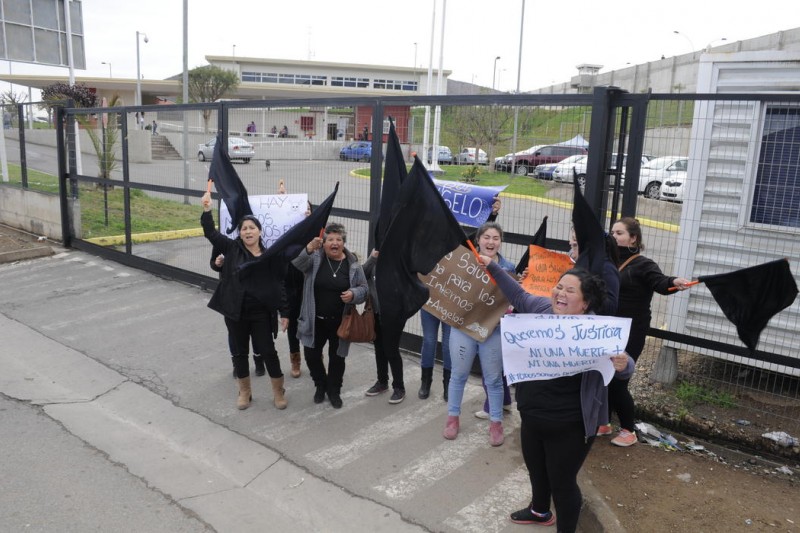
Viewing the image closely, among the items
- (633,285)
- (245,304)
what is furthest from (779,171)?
(245,304)

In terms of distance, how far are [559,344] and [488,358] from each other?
60.5 inches

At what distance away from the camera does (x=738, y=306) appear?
4.39 metres

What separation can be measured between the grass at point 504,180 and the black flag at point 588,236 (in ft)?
5.06

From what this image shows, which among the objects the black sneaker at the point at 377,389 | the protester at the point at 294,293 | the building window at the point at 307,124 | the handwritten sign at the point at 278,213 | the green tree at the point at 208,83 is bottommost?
the black sneaker at the point at 377,389

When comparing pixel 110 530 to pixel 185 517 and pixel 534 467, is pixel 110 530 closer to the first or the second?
pixel 185 517

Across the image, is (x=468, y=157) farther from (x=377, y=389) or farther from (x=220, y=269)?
(x=220, y=269)

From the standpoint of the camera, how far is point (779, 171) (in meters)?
4.90

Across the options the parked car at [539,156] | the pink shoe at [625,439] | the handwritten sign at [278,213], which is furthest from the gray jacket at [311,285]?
the pink shoe at [625,439]

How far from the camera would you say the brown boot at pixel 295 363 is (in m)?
6.41

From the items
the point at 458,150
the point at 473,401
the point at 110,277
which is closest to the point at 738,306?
the point at 473,401

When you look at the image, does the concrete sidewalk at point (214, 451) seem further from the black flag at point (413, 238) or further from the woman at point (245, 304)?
the black flag at point (413, 238)

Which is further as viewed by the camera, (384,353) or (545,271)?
(384,353)

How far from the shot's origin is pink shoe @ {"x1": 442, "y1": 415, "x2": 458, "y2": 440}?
16.8 ft

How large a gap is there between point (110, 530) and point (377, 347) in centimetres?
276
